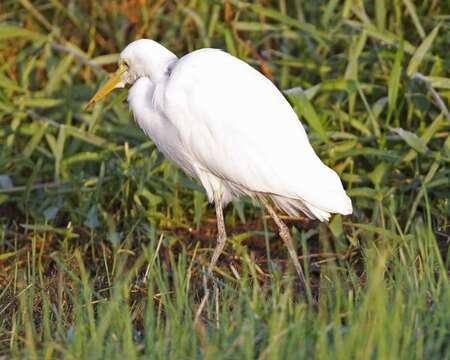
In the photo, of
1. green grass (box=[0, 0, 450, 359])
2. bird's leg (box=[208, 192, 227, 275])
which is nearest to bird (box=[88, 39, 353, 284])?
bird's leg (box=[208, 192, 227, 275])

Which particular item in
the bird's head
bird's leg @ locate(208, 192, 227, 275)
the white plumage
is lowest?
bird's leg @ locate(208, 192, 227, 275)

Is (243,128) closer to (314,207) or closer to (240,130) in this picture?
(240,130)

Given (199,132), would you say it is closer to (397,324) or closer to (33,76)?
(397,324)

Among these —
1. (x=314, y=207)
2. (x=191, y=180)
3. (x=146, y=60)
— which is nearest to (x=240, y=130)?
(x=314, y=207)

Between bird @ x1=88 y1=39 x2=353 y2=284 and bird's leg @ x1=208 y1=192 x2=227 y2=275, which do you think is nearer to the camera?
bird @ x1=88 y1=39 x2=353 y2=284

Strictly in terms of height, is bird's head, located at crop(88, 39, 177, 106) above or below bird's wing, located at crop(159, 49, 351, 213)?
above

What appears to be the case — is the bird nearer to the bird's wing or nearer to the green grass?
the bird's wing

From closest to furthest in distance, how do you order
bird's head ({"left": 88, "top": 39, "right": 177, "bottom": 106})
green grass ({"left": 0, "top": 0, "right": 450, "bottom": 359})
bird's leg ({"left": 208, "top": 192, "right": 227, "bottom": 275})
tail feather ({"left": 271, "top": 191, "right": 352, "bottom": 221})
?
tail feather ({"left": 271, "top": 191, "right": 352, "bottom": 221})
bird's head ({"left": 88, "top": 39, "right": 177, "bottom": 106})
bird's leg ({"left": 208, "top": 192, "right": 227, "bottom": 275})
green grass ({"left": 0, "top": 0, "right": 450, "bottom": 359})

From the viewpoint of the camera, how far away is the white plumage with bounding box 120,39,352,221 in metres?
4.10

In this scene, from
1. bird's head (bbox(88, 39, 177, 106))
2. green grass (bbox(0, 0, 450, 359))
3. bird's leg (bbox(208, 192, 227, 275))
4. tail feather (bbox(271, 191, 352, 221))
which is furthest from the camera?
green grass (bbox(0, 0, 450, 359))

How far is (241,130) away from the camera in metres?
4.14

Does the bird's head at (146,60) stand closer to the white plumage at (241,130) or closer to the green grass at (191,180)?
the white plumage at (241,130)

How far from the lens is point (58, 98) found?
6.08 metres

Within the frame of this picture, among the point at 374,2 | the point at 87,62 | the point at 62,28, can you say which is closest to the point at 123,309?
the point at 87,62
